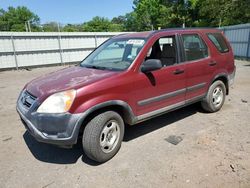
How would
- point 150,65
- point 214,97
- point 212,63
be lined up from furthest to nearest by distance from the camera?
point 214,97
point 212,63
point 150,65

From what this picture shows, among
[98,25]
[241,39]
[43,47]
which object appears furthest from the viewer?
[98,25]

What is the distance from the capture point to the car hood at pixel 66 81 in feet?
9.99

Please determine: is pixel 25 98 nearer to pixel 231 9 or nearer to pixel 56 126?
pixel 56 126

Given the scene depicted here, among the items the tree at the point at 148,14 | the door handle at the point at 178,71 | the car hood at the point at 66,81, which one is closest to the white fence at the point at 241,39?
the door handle at the point at 178,71

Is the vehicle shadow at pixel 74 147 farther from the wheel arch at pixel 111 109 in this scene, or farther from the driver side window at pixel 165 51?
the driver side window at pixel 165 51

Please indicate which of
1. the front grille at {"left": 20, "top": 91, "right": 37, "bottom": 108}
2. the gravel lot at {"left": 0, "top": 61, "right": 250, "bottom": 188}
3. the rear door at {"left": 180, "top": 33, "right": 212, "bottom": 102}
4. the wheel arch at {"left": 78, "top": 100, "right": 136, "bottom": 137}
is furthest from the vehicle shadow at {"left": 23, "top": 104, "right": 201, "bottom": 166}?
the front grille at {"left": 20, "top": 91, "right": 37, "bottom": 108}

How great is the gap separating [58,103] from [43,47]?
1390 centimetres

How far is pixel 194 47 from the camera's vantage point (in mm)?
4516

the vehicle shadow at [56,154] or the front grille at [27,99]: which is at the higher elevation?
the front grille at [27,99]

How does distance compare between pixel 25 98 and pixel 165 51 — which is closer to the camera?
pixel 25 98

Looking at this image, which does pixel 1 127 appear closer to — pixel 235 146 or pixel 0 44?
pixel 235 146

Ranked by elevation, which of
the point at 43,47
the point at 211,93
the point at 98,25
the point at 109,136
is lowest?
the point at 109,136

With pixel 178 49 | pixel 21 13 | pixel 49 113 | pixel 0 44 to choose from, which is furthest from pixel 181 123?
pixel 21 13

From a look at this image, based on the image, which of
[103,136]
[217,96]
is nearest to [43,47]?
[217,96]
